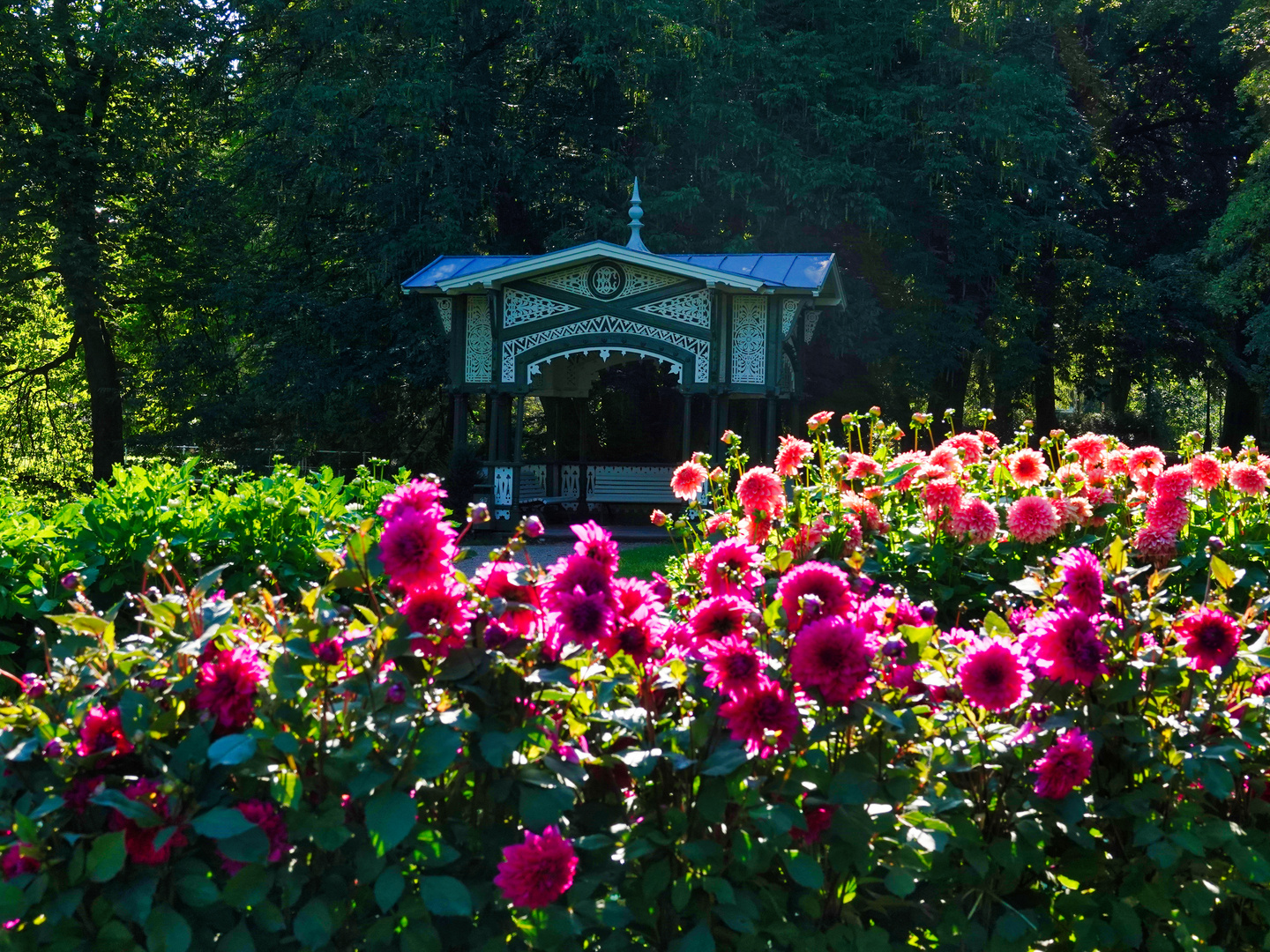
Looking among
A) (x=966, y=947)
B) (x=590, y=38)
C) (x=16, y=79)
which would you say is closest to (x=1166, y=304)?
(x=590, y=38)

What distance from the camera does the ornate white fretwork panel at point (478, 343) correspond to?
1639 centimetres

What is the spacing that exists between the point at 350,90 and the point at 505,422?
7.82 metres

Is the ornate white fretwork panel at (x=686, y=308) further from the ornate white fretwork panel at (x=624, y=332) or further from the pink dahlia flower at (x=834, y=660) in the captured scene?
the pink dahlia flower at (x=834, y=660)

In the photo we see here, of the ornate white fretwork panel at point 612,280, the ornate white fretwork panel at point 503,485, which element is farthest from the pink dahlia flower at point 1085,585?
the ornate white fretwork panel at point 503,485

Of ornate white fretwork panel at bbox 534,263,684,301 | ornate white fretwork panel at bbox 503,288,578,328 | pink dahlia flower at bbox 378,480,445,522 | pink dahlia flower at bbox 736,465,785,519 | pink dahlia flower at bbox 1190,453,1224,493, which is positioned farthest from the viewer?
ornate white fretwork panel at bbox 503,288,578,328

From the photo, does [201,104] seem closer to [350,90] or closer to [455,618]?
[350,90]

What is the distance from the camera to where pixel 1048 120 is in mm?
22094

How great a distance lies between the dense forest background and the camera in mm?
20844

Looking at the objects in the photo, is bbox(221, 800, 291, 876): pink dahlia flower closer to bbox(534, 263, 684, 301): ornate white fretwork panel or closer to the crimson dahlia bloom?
the crimson dahlia bloom

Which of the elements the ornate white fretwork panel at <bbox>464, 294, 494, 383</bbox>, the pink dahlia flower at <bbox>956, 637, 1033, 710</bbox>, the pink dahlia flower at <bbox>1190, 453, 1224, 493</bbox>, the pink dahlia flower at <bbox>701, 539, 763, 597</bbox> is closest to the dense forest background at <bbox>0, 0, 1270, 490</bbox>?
the ornate white fretwork panel at <bbox>464, 294, 494, 383</bbox>

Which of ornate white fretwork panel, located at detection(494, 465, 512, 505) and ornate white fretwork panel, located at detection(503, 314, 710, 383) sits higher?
ornate white fretwork panel, located at detection(503, 314, 710, 383)

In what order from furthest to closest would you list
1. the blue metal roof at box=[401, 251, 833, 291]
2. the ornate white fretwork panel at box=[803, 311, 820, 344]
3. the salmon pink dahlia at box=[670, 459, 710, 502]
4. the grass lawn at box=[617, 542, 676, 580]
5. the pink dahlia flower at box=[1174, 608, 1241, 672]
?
the ornate white fretwork panel at box=[803, 311, 820, 344] < the blue metal roof at box=[401, 251, 833, 291] < the grass lawn at box=[617, 542, 676, 580] < the salmon pink dahlia at box=[670, 459, 710, 502] < the pink dahlia flower at box=[1174, 608, 1241, 672]

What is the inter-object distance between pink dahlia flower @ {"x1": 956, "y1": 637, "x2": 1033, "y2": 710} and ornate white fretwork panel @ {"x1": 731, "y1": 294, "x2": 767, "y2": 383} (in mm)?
13486

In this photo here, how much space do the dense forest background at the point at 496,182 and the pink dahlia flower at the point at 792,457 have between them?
16.3 metres
